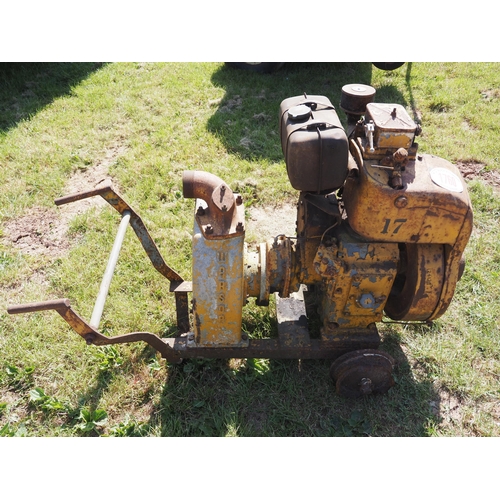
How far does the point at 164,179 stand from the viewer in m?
4.42

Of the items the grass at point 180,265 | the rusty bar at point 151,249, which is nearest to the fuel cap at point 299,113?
the rusty bar at point 151,249

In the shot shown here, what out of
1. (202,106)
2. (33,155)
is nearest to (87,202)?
(33,155)

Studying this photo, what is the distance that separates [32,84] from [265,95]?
3.42 metres

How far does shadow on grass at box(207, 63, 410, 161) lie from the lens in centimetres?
488

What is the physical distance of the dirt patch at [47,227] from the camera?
12.4ft

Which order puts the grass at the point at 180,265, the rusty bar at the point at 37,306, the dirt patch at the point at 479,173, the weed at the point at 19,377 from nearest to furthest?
the rusty bar at the point at 37,306 → the grass at the point at 180,265 → the weed at the point at 19,377 → the dirt patch at the point at 479,173

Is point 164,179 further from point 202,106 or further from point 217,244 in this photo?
point 217,244

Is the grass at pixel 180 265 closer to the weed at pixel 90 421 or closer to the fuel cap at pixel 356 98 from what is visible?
the weed at pixel 90 421

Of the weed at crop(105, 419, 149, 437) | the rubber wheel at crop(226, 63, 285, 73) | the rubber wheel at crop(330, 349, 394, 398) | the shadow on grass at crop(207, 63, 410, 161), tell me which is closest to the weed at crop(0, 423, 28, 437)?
the weed at crop(105, 419, 149, 437)

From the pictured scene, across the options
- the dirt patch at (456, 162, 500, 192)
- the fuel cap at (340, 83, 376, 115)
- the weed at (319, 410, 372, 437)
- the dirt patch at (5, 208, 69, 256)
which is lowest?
the weed at (319, 410, 372, 437)

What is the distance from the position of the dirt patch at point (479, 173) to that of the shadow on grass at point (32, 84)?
5271mm

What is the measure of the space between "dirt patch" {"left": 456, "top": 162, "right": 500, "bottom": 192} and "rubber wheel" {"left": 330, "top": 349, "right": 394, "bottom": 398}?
2.81 m

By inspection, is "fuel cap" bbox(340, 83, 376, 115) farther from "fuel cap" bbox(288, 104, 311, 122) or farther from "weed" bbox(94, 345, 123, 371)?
"weed" bbox(94, 345, 123, 371)
